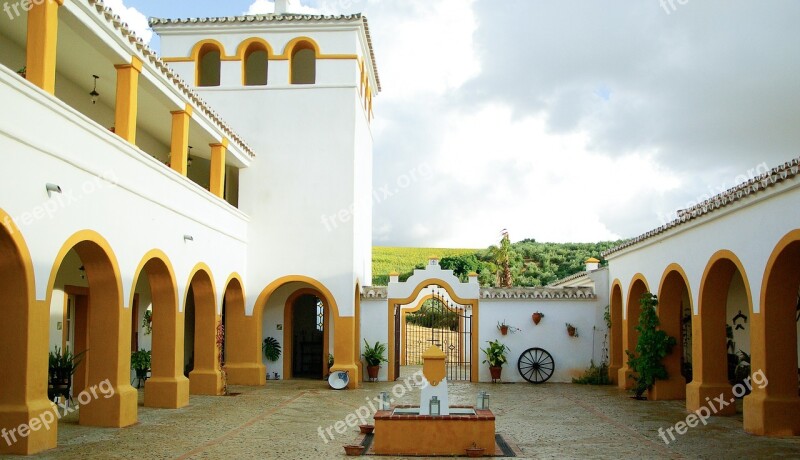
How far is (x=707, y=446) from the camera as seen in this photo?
36.1 feet

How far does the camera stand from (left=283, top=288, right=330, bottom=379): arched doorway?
21.6 m

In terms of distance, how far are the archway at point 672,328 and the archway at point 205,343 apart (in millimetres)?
9976

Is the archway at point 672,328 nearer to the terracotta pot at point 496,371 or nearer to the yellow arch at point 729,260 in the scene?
the yellow arch at point 729,260

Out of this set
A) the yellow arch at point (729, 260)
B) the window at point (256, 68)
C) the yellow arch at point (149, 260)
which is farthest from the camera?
the window at point (256, 68)

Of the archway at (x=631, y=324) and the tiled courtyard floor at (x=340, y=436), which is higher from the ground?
the archway at (x=631, y=324)

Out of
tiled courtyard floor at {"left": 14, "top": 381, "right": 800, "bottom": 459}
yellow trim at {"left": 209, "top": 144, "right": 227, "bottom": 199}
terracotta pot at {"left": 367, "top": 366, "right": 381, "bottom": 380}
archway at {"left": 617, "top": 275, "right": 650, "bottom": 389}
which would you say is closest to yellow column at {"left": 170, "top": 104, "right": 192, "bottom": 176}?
yellow trim at {"left": 209, "top": 144, "right": 227, "bottom": 199}

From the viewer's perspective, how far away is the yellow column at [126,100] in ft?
41.6

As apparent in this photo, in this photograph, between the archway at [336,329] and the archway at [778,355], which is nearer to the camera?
the archway at [778,355]

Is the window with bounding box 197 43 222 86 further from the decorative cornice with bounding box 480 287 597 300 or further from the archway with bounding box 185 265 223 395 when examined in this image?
the decorative cornice with bounding box 480 287 597 300

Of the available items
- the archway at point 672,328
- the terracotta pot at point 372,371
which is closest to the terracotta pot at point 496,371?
the terracotta pot at point 372,371

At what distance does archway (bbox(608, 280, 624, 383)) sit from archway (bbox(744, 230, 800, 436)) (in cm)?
874

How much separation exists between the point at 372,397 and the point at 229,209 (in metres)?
5.71

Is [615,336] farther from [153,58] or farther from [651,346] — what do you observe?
[153,58]

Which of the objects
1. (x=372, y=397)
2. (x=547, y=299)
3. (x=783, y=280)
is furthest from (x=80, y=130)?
(x=547, y=299)
